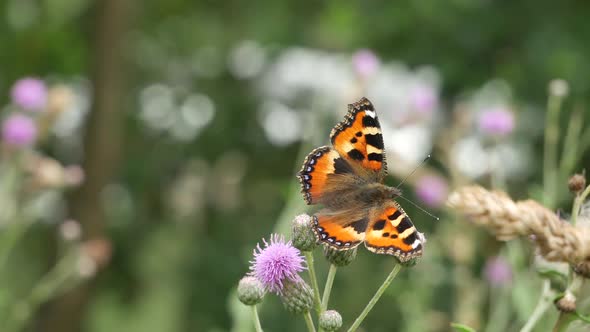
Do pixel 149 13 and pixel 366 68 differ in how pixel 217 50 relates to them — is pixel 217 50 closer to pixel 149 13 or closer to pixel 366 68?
pixel 149 13

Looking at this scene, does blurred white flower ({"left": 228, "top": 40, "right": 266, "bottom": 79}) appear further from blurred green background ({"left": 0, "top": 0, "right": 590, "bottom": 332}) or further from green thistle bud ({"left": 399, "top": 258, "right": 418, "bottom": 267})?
green thistle bud ({"left": 399, "top": 258, "right": 418, "bottom": 267})

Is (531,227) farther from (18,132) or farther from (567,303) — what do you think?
(18,132)

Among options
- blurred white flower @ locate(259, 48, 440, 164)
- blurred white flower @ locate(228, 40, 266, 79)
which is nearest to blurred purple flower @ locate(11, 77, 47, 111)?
blurred white flower @ locate(259, 48, 440, 164)

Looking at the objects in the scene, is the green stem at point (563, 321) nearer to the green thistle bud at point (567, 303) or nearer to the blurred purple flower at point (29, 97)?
the green thistle bud at point (567, 303)

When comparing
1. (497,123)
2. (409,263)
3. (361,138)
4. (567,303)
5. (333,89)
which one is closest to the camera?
(567,303)

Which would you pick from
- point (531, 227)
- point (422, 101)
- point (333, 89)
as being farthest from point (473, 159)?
point (531, 227)
